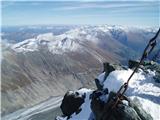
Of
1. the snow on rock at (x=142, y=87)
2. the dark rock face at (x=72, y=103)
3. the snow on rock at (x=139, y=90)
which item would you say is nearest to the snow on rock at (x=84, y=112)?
the snow on rock at (x=139, y=90)

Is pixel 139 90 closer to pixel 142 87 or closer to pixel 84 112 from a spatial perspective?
pixel 142 87

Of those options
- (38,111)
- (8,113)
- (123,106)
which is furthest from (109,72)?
(8,113)

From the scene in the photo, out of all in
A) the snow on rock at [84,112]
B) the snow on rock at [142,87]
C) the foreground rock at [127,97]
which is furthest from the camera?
the snow on rock at [84,112]

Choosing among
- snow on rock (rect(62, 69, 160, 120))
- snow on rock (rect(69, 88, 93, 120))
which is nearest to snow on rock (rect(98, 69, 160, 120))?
snow on rock (rect(62, 69, 160, 120))

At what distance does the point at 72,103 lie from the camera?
53.4m

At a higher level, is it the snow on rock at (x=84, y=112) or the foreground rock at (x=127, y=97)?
→ the foreground rock at (x=127, y=97)

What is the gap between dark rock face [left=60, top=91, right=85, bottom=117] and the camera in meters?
52.7

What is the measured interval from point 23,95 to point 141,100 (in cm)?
15898

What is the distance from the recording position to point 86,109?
4906 cm

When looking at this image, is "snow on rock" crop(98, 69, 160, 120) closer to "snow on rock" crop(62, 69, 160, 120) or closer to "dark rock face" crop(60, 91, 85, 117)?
"snow on rock" crop(62, 69, 160, 120)

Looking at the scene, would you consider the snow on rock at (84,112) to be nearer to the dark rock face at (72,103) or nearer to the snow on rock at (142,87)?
the dark rock face at (72,103)

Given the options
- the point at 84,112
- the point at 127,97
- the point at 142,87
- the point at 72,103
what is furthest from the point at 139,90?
the point at 72,103

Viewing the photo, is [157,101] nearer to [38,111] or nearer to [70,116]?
[70,116]

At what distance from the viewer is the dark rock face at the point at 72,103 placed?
5272 centimetres
